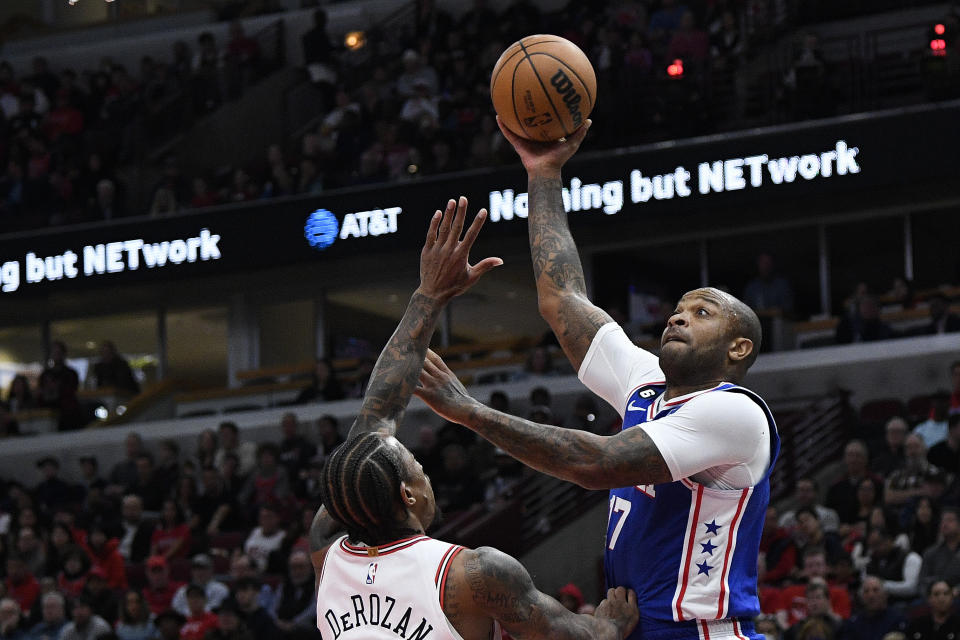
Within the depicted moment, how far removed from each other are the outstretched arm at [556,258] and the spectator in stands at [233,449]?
12.5m

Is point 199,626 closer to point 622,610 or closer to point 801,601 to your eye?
point 801,601

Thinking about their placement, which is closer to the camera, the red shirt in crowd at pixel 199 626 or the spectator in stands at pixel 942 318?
the red shirt in crowd at pixel 199 626

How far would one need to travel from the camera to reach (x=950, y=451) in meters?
12.4

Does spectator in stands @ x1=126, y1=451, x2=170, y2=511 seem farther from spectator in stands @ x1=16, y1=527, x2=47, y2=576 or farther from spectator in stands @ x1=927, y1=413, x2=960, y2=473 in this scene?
spectator in stands @ x1=927, y1=413, x2=960, y2=473

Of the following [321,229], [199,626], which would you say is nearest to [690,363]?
[199,626]

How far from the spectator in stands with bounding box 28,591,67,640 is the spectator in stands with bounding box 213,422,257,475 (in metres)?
3.58

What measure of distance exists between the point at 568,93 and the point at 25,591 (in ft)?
37.5

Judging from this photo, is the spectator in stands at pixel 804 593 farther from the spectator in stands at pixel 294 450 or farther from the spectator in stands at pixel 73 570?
the spectator in stands at pixel 73 570

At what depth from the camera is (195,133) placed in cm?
2197

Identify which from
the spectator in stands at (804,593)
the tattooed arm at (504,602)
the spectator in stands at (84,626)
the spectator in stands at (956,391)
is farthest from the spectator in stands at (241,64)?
the tattooed arm at (504,602)

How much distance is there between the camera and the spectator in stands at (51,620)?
13484 millimetres

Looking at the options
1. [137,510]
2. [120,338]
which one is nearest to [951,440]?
[137,510]

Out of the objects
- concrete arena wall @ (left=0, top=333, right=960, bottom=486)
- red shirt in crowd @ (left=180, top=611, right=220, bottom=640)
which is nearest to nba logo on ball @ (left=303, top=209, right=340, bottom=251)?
concrete arena wall @ (left=0, top=333, right=960, bottom=486)

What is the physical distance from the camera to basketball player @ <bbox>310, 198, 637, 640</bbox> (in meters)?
3.91
